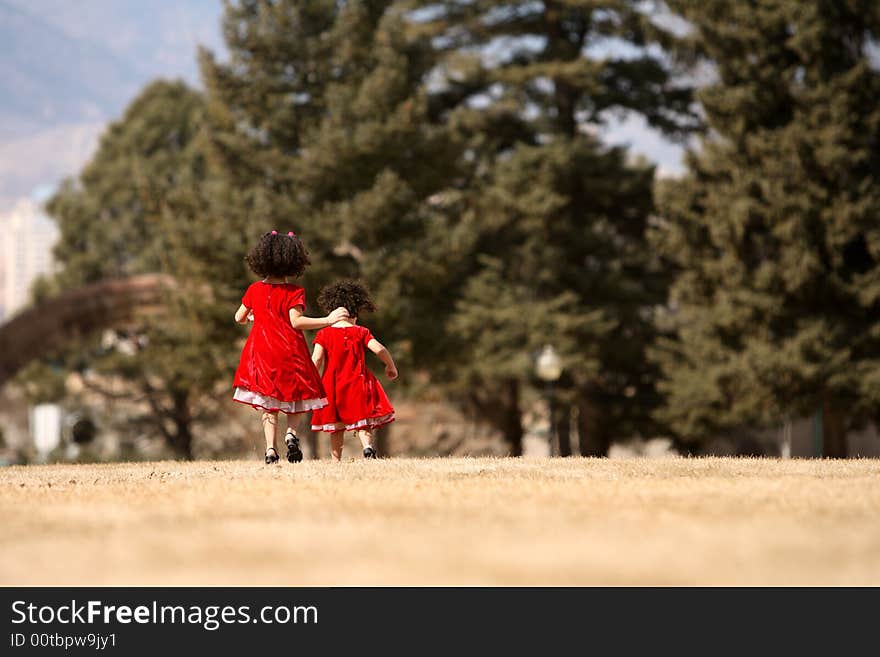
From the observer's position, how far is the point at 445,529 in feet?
20.1

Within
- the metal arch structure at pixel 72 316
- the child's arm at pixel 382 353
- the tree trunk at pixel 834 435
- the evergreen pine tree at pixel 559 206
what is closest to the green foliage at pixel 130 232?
the metal arch structure at pixel 72 316

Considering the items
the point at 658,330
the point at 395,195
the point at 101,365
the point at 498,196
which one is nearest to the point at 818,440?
the point at 658,330

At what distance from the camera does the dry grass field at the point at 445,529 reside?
5.17 meters

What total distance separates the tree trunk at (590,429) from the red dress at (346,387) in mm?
18142

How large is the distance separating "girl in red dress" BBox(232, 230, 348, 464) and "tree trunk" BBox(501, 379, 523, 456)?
20.0 metres

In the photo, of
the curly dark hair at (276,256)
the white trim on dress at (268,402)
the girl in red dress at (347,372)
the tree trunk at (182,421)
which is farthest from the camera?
the tree trunk at (182,421)

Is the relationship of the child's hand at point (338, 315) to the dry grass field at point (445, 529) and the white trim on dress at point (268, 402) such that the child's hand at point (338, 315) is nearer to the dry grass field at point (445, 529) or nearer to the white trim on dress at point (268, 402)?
the white trim on dress at point (268, 402)

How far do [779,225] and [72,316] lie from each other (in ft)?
48.5

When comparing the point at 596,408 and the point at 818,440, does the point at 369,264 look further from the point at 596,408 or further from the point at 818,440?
the point at 818,440

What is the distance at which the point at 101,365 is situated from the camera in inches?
1412

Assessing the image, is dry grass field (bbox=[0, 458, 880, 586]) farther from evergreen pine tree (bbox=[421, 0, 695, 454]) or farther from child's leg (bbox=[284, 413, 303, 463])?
evergreen pine tree (bbox=[421, 0, 695, 454])

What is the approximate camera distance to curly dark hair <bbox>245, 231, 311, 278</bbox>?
401 inches

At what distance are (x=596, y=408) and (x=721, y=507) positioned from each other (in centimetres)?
Result: 2211

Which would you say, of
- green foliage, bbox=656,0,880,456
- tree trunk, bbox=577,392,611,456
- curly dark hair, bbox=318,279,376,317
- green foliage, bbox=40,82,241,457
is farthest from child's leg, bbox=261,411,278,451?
green foliage, bbox=40,82,241,457
